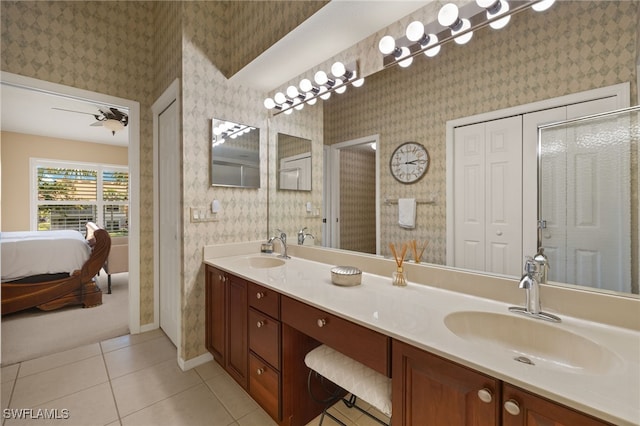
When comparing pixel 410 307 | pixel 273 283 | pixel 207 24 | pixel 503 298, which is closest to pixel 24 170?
pixel 207 24

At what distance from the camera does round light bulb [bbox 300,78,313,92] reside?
205 centimetres

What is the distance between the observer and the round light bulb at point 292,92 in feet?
7.18

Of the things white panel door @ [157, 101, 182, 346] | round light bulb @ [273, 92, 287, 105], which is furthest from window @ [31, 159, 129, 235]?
round light bulb @ [273, 92, 287, 105]

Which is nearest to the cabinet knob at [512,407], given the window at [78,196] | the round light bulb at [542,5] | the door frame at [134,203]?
the round light bulb at [542,5]

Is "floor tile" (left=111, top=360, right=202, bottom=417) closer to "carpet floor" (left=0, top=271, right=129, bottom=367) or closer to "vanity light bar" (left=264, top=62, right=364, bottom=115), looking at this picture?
"carpet floor" (left=0, top=271, right=129, bottom=367)

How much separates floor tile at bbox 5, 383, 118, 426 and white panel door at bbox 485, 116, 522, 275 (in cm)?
227

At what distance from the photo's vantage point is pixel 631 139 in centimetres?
98

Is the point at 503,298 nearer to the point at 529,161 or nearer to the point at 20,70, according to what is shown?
the point at 529,161

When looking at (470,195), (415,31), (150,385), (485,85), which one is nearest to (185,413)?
(150,385)

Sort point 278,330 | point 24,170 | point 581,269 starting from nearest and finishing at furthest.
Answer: point 581,269
point 278,330
point 24,170

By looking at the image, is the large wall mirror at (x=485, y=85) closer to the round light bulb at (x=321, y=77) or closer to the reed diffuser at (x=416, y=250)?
the reed diffuser at (x=416, y=250)

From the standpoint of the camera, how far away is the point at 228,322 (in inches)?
75.4

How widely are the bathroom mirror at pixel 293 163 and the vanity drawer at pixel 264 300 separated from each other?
921 millimetres

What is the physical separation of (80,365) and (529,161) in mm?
3224
